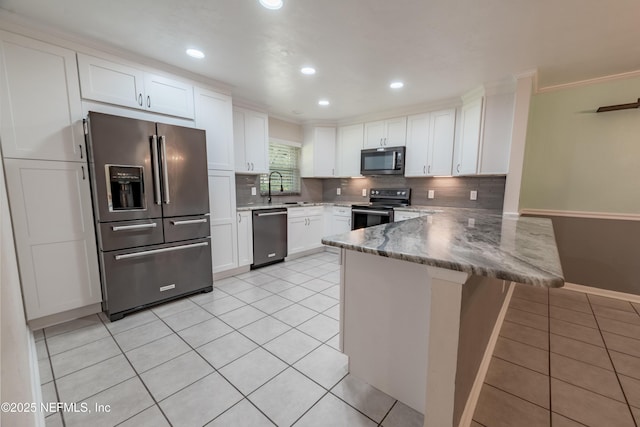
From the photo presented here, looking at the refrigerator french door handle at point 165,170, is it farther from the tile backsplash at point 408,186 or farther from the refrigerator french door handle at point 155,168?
the tile backsplash at point 408,186

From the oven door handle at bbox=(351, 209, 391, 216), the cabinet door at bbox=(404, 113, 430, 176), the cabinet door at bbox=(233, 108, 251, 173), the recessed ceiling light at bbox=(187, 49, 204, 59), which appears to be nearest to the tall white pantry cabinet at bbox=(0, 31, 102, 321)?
the recessed ceiling light at bbox=(187, 49, 204, 59)

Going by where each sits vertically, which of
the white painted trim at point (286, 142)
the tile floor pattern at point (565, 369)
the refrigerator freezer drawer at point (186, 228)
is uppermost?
the white painted trim at point (286, 142)

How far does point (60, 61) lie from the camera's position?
2.06 metres

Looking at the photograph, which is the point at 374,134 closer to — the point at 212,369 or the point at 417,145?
the point at 417,145

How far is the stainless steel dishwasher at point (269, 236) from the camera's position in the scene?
11.9 ft

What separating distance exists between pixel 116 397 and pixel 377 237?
68.8 inches

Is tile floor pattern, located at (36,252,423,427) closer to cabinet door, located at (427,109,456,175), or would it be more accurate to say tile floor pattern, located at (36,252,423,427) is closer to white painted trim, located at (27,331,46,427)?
white painted trim, located at (27,331,46,427)

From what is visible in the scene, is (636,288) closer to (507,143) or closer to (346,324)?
(507,143)

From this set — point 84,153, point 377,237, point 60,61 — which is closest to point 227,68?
point 60,61

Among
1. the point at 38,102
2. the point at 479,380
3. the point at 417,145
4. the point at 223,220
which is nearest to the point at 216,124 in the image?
the point at 223,220

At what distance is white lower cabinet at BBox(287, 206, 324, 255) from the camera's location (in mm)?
4129

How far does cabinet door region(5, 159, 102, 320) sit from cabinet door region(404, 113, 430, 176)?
12.8 ft

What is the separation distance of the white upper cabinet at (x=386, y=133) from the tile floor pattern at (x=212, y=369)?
108 inches

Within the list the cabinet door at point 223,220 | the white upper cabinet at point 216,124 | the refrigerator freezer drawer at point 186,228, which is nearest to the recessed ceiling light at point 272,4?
the white upper cabinet at point 216,124
